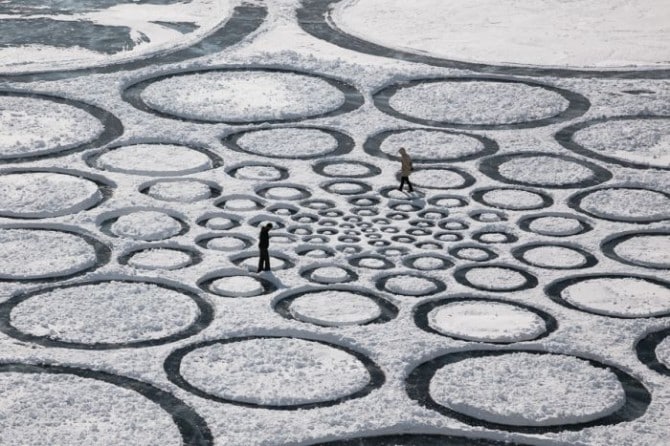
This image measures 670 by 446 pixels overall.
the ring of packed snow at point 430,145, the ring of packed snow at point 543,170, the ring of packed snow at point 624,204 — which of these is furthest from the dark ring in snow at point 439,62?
the ring of packed snow at point 624,204

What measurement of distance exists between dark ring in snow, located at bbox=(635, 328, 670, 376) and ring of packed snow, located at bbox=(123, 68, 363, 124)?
43.2 ft

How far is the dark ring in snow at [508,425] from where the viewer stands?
18.3 m

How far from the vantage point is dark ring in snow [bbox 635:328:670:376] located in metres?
20.1

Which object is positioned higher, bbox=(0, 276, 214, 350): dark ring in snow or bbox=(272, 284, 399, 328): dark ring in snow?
bbox=(272, 284, 399, 328): dark ring in snow

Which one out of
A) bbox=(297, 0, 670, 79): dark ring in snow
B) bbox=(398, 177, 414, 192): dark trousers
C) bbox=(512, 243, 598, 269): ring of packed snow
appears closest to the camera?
bbox=(512, 243, 598, 269): ring of packed snow

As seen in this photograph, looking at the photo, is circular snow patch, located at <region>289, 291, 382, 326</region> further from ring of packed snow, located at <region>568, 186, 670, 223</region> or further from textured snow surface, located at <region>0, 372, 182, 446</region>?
ring of packed snow, located at <region>568, 186, 670, 223</region>

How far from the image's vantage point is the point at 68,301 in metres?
22.0

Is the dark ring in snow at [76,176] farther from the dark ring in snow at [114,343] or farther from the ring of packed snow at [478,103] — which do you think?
the ring of packed snow at [478,103]

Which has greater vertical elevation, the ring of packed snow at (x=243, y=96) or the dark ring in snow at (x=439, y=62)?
the dark ring in snow at (x=439, y=62)

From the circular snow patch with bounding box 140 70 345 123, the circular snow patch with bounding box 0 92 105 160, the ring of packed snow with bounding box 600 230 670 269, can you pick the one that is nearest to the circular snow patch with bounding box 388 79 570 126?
the circular snow patch with bounding box 140 70 345 123

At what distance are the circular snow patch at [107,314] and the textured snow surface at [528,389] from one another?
4.36 metres

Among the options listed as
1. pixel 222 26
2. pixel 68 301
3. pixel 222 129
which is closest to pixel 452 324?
pixel 68 301

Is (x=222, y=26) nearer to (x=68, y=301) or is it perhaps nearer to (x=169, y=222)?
(x=169, y=222)

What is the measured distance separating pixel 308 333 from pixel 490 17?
2410cm
